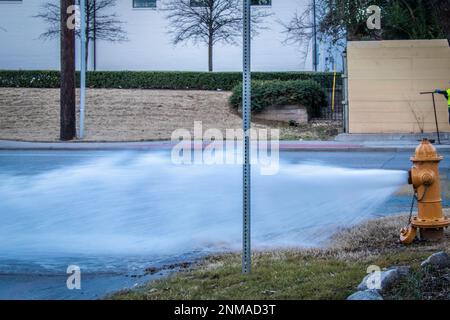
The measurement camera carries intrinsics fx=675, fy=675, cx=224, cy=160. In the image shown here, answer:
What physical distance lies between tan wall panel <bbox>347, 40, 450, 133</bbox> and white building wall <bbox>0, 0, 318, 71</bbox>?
13.5m

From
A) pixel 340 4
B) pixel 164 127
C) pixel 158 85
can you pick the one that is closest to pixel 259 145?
pixel 164 127

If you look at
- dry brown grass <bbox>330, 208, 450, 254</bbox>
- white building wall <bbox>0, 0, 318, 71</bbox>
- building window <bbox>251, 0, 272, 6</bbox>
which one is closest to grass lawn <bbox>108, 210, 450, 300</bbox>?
dry brown grass <bbox>330, 208, 450, 254</bbox>

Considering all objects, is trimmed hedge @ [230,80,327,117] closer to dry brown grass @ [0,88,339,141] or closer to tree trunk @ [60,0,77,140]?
dry brown grass @ [0,88,339,141]

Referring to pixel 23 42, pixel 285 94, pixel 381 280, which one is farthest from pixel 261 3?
pixel 381 280

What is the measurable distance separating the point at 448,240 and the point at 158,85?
2479 centimetres

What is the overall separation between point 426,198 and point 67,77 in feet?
57.2

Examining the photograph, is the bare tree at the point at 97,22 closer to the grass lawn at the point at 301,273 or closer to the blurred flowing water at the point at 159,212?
the blurred flowing water at the point at 159,212

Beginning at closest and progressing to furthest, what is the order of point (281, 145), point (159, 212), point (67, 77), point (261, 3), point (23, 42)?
point (159, 212)
point (281, 145)
point (67, 77)
point (261, 3)
point (23, 42)

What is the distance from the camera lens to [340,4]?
24969 millimetres

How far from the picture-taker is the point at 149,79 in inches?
1206

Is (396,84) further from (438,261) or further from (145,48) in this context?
(145,48)

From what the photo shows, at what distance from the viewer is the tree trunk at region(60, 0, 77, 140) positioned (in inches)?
857

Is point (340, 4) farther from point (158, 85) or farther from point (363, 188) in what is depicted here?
point (363, 188)

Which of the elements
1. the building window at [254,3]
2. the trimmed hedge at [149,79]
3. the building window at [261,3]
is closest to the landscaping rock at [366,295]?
the trimmed hedge at [149,79]
